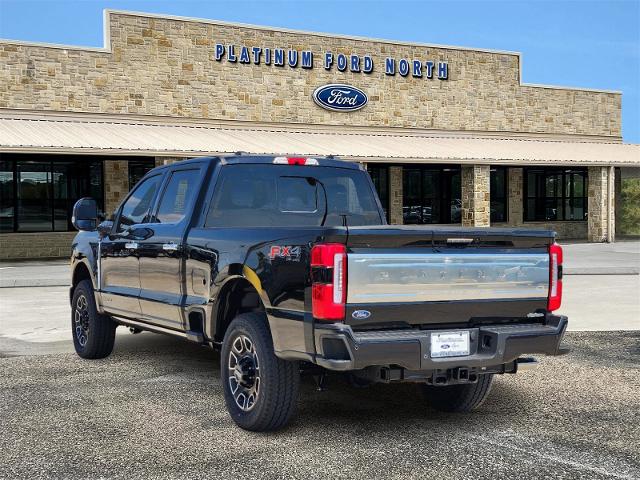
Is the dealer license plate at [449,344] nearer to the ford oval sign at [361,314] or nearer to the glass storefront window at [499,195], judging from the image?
the ford oval sign at [361,314]

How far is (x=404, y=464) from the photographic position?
5.17 m

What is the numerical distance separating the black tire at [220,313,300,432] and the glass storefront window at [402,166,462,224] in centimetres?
2730

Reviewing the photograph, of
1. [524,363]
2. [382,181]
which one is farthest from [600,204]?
[524,363]

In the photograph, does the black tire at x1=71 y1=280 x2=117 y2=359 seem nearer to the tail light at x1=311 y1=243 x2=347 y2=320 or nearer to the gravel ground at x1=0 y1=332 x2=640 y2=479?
the gravel ground at x1=0 y1=332 x2=640 y2=479

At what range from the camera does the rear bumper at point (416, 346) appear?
17.0ft

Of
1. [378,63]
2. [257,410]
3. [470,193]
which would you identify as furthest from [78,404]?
[378,63]

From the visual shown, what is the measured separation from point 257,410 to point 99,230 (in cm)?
358

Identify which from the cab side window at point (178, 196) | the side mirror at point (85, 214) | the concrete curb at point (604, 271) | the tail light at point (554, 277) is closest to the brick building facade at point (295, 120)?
the concrete curb at point (604, 271)

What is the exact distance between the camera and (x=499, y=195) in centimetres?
3559

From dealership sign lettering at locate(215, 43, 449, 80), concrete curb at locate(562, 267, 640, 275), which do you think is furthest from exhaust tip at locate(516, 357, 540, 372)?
dealership sign lettering at locate(215, 43, 449, 80)

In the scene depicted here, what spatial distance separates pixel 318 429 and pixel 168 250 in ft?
6.88

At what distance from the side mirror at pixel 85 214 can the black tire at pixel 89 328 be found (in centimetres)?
81

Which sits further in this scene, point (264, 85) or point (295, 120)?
point (295, 120)

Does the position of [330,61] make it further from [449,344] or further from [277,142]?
[449,344]
